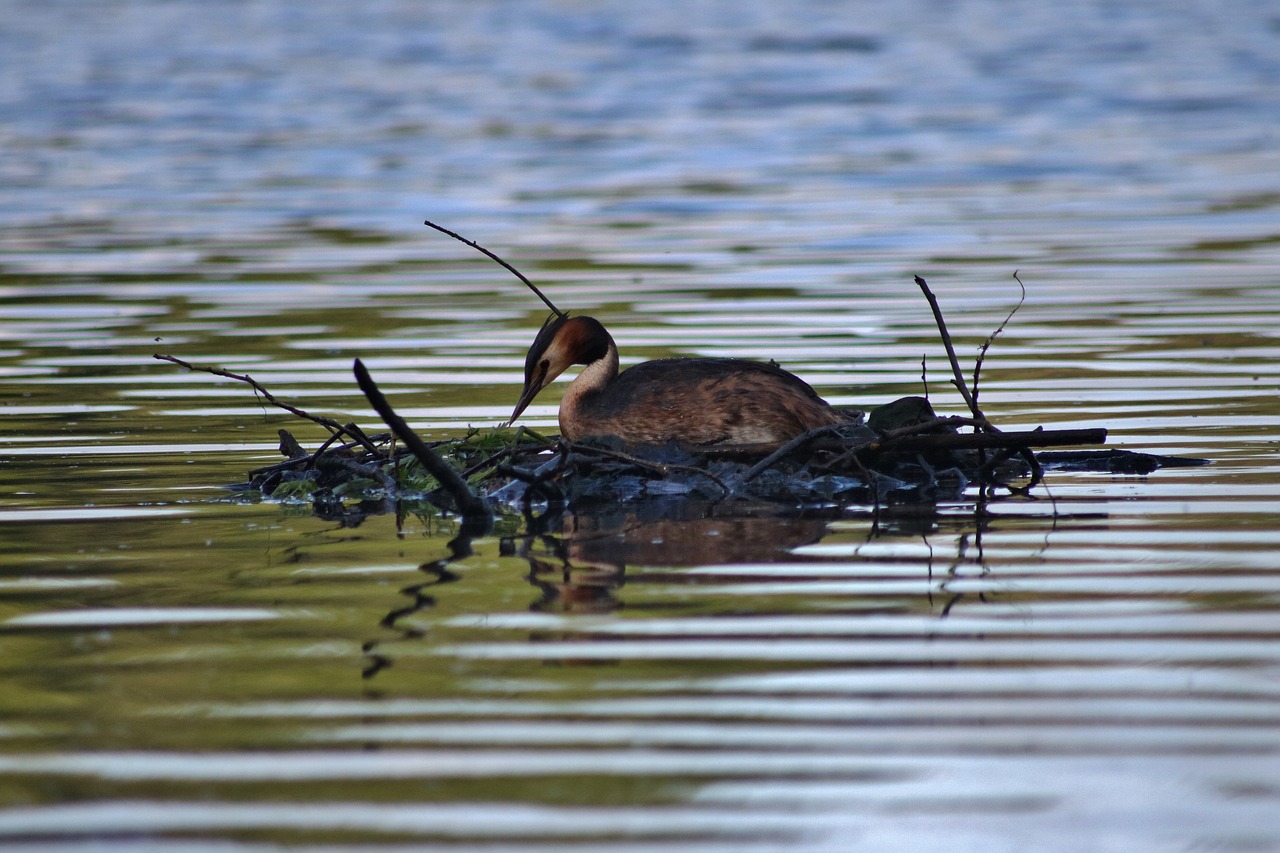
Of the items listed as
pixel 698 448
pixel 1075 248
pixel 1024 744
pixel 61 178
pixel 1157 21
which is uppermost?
pixel 1157 21

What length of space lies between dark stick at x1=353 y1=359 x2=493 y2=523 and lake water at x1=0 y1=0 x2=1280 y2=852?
0.60 ft

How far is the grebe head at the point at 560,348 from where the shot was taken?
10031 millimetres

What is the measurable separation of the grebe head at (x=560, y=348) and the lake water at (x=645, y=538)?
48.0 inches

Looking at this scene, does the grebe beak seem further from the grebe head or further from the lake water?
the lake water

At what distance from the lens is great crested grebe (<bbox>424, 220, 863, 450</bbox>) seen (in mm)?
9727

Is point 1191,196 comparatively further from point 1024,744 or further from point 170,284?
point 1024,744

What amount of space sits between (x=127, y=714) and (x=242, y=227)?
56.8 feet

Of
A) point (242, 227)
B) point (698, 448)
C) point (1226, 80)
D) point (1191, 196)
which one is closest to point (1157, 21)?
point (1226, 80)

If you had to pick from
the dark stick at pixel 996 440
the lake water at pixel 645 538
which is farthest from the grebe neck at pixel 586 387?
the dark stick at pixel 996 440

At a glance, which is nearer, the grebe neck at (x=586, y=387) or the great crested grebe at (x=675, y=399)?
the great crested grebe at (x=675, y=399)

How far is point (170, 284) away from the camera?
61.3 feet

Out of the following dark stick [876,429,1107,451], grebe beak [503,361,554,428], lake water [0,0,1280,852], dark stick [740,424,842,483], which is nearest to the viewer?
lake water [0,0,1280,852]

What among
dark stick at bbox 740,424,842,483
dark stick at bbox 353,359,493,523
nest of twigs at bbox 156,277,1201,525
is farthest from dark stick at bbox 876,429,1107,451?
dark stick at bbox 353,359,493,523

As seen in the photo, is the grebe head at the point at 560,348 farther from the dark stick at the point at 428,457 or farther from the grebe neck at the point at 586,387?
the dark stick at the point at 428,457
